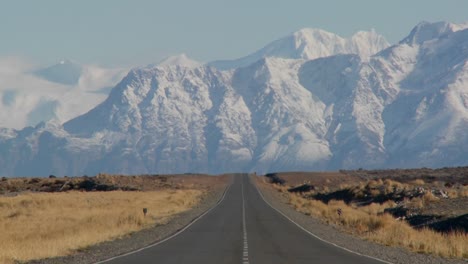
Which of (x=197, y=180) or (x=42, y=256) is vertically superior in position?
(x=197, y=180)

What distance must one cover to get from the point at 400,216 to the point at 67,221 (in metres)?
21.3

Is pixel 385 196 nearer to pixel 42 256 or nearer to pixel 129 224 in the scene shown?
pixel 129 224

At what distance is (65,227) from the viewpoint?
50.0 meters

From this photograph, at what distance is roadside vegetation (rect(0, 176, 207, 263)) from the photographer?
120 feet

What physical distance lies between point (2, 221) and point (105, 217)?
238 inches

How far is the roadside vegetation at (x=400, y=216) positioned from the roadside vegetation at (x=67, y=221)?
11.5 metres

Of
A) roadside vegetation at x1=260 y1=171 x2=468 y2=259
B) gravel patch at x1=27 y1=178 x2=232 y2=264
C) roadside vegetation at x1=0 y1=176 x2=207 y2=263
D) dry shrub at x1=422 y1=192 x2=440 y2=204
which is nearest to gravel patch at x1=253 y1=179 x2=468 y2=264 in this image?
roadside vegetation at x1=260 y1=171 x2=468 y2=259

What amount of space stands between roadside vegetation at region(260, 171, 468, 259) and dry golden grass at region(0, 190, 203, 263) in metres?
11.5

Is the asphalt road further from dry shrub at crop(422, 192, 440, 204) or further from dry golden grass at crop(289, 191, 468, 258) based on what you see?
dry shrub at crop(422, 192, 440, 204)

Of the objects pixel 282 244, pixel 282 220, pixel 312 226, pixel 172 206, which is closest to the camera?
pixel 282 244

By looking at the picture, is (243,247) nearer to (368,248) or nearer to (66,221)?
(368,248)

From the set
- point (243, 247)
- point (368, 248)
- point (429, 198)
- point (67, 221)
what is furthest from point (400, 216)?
point (243, 247)

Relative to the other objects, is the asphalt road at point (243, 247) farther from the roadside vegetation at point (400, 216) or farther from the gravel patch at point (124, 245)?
the roadside vegetation at point (400, 216)

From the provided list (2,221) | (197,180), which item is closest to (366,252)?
(2,221)
